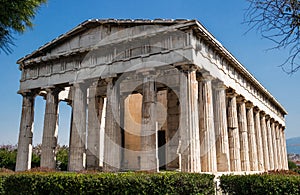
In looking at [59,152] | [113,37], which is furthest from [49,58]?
[59,152]

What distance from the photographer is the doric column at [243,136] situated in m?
21.8

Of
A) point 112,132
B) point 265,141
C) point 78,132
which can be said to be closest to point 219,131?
point 112,132

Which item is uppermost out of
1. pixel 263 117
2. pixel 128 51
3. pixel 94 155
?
pixel 128 51

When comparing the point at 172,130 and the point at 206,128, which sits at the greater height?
the point at 172,130

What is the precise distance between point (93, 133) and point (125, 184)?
9.76 m

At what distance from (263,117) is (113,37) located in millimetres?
17521

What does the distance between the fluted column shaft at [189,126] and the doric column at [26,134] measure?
1130cm

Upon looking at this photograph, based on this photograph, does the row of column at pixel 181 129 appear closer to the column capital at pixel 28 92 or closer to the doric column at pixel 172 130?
the column capital at pixel 28 92

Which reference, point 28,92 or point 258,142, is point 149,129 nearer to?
point 28,92

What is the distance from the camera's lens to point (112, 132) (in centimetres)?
1742

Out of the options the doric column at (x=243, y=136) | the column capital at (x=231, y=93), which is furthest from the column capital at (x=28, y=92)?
the doric column at (x=243, y=136)

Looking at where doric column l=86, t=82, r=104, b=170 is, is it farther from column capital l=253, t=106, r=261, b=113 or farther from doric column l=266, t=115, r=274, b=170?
doric column l=266, t=115, r=274, b=170

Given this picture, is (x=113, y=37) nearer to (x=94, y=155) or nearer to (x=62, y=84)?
(x=62, y=84)

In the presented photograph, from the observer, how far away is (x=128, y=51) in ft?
57.7
